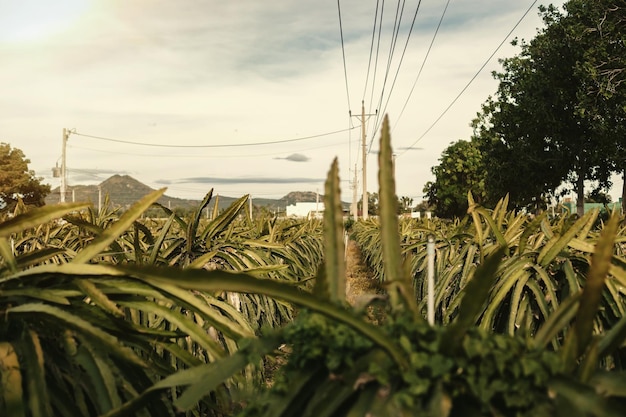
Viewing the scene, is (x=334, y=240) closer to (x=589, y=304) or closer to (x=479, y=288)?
(x=479, y=288)

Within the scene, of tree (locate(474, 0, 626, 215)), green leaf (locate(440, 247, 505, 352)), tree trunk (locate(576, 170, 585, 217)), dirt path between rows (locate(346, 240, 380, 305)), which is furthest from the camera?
tree trunk (locate(576, 170, 585, 217))

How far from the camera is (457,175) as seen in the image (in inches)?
1954

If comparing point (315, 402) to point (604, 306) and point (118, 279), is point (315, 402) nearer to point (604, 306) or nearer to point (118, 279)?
point (118, 279)

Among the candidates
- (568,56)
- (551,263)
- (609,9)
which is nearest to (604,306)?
(551,263)

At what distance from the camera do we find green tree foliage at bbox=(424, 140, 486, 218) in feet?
159

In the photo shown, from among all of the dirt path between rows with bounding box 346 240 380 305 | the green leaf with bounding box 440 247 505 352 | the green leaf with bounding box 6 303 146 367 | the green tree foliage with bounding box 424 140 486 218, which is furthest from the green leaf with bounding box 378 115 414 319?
the green tree foliage with bounding box 424 140 486 218

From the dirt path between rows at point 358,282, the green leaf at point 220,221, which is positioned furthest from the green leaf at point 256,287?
the dirt path between rows at point 358,282

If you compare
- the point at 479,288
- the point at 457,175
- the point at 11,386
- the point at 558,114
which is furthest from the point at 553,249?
the point at 457,175

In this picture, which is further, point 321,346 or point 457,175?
point 457,175

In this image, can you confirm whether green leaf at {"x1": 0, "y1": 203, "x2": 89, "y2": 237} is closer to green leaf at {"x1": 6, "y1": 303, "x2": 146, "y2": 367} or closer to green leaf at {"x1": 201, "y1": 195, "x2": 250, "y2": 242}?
green leaf at {"x1": 6, "y1": 303, "x2": 146, "y2": 367}

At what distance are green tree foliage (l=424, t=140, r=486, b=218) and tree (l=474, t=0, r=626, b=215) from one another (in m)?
19.2

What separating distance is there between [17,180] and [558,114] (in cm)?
3024

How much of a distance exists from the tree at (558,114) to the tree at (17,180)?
87.0 ft

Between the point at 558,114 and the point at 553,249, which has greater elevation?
the point at 558,114
